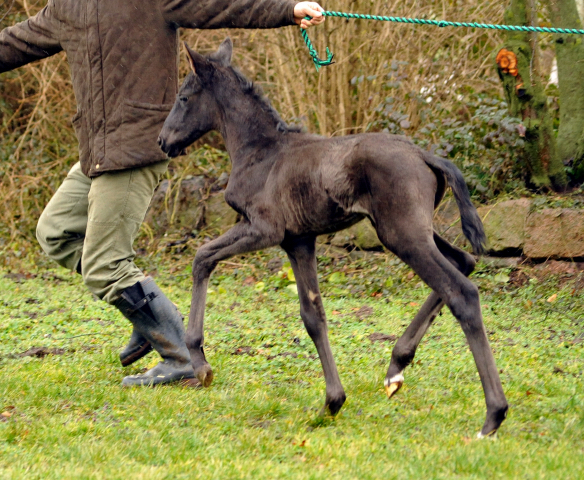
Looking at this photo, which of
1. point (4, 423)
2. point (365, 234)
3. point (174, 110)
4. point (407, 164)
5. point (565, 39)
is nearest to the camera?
point (407, 164)

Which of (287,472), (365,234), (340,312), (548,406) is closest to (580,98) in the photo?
(365,234)

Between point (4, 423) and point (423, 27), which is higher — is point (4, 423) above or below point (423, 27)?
below

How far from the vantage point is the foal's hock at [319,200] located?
Result: 3.64 metres

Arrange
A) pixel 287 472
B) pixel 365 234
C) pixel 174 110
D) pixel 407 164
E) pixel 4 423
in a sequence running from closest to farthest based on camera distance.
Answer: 1. pixel 287 472
2. pixel 407 164
3. pixel 4 423
4. pixel 174 110
5. pixel 365 234

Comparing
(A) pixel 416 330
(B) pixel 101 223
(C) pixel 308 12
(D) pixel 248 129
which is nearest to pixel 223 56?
(D) pixel 248 129

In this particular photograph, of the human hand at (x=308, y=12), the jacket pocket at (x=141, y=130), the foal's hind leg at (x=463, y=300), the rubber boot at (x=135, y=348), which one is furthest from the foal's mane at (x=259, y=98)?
the rubber boot at (x=135, y=348)

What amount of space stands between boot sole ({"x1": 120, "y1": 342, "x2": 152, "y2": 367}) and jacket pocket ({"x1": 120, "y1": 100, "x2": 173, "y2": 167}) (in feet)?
4.32

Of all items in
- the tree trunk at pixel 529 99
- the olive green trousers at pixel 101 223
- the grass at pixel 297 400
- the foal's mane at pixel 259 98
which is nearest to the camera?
the grass at pixel 297 400

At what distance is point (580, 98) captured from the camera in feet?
26.1

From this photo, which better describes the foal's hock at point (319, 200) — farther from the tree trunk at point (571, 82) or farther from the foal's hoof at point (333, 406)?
the tree trunk at point (571, 82)

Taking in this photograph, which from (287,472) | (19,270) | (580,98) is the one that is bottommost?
(19,270)

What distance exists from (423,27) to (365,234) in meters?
2.66

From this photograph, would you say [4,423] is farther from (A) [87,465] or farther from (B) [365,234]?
(B) [365,234]

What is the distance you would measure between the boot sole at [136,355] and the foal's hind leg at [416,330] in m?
1.78
